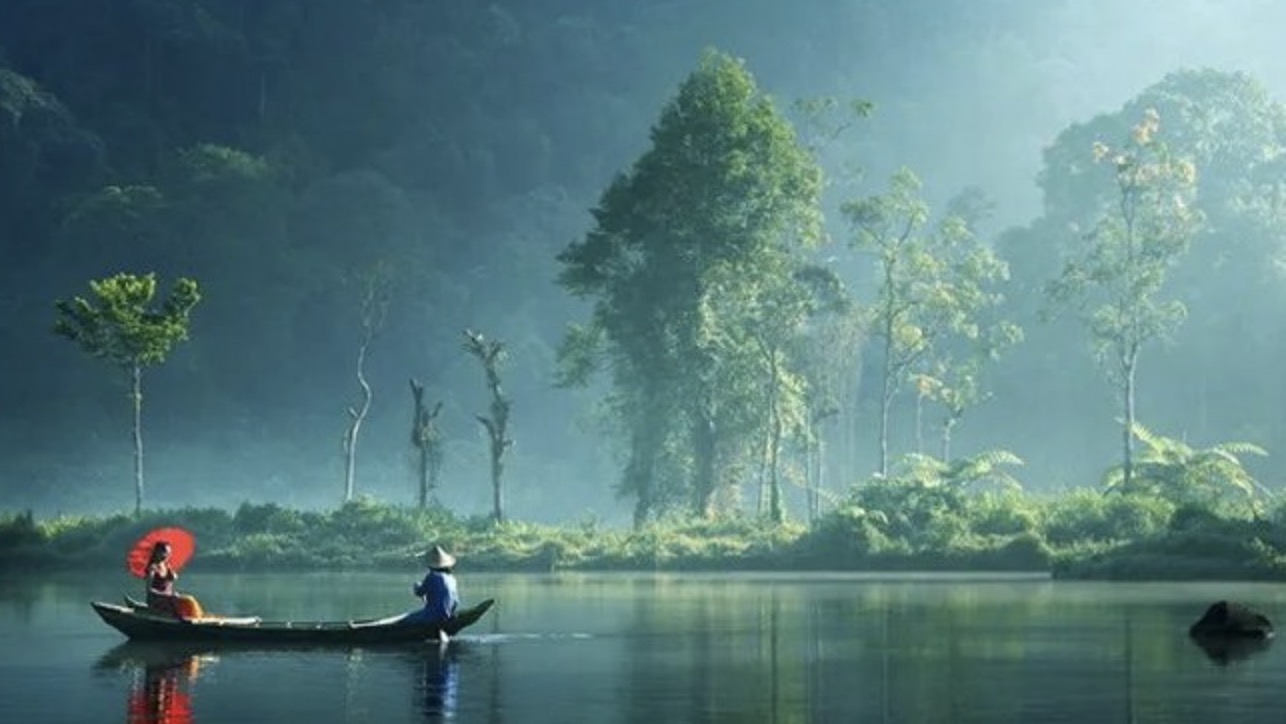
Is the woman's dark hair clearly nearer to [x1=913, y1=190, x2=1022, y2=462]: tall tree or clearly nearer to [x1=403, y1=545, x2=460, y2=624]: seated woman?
[x1=403, y1=545, x2=460, y2=624]: seated woman

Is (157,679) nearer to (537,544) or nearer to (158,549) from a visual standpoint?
(158,549)

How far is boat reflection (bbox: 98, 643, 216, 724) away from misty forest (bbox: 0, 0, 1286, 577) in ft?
116

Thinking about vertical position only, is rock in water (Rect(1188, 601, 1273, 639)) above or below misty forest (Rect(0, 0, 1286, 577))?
below

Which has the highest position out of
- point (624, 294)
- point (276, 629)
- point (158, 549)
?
point (624, 294)

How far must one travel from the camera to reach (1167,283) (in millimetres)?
127000

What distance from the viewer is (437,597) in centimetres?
4100

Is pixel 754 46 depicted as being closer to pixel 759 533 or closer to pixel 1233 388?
pixel 1233 388

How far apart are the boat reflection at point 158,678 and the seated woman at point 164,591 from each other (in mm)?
702

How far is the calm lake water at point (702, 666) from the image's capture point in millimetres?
29203

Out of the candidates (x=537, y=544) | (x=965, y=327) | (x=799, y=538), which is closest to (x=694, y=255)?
(x=537, y=544)

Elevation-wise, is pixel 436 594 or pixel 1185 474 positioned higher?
pixel 1185 474

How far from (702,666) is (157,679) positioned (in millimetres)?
8358

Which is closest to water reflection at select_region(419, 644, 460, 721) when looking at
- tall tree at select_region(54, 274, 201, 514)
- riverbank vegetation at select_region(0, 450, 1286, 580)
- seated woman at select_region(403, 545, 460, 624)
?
seated woman at select_region(403, 545, 460, 624)

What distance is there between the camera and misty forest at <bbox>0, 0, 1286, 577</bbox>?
82.1 metres
